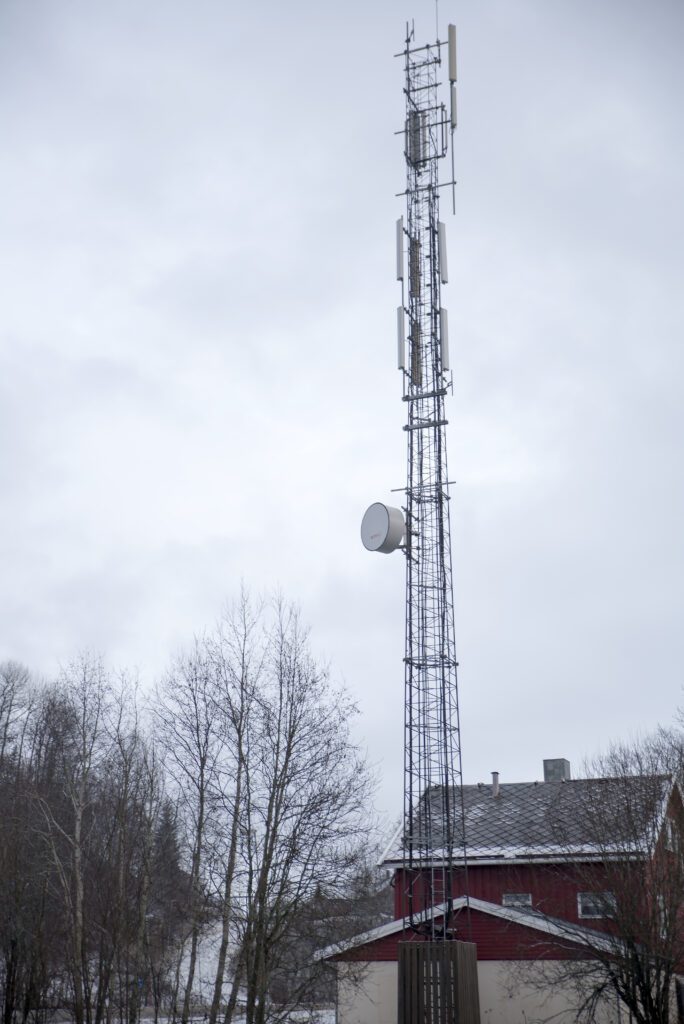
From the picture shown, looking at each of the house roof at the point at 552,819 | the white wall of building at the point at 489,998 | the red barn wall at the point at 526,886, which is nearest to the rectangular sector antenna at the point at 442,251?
the house roof at the point at 552,819

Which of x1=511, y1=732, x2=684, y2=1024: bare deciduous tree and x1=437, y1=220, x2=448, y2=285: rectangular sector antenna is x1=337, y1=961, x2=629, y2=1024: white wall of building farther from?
x1=437, y1=220, x2=448, y2=285: rectangular sector antenna

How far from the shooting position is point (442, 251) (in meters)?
28.8

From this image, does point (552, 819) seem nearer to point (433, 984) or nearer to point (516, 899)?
point (516, 899)

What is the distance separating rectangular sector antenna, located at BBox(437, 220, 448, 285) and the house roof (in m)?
14.0

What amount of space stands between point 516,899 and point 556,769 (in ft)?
25.7

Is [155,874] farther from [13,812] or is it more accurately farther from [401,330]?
[401,330]

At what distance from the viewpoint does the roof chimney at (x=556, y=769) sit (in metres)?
36.0

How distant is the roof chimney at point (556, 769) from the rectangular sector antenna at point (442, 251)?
17869 mm

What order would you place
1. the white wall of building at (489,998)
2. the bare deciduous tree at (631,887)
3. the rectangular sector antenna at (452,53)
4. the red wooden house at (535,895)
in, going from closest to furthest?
the bare deciduous tree at (631,887), the red wooden house at (535,895), the white wall of building at (489,998), the rectangular sector antenna at (452,53)

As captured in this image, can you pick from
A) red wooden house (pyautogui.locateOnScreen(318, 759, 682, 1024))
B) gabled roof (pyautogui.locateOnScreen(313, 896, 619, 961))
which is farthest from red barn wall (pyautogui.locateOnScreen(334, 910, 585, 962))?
gabled roof (pyautogui.locateOnScreen(313, 896, 619, 961))

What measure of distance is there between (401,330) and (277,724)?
439 inches

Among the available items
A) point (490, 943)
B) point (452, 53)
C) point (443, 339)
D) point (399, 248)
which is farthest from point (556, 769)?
point (452, 53)

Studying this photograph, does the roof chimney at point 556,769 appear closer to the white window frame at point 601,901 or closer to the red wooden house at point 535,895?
the red wooden house at point 535,895

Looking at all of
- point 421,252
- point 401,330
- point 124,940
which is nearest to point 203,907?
point 124,940
